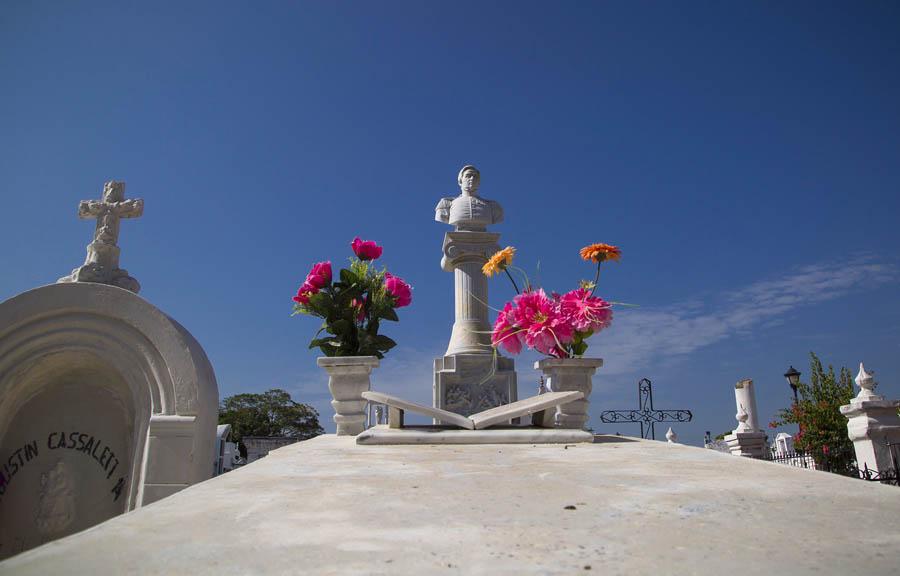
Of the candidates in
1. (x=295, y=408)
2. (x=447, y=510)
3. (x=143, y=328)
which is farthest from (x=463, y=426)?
(x=295, y=408)

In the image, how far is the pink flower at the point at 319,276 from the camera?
537cm

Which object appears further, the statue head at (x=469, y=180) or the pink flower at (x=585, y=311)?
the statue head at (x=469, y=180)

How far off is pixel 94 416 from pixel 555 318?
15.9 feet

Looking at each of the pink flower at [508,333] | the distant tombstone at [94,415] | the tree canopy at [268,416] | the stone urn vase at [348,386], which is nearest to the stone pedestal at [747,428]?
the pink flower at [508,333]

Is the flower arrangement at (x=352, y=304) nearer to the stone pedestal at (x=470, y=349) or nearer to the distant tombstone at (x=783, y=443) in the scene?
the stone pedestal at (x=470, y=349)

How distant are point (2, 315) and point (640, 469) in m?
5.89

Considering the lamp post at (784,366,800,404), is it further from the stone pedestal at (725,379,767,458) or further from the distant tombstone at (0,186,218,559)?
the distant tombstone at (0,186,218,559)

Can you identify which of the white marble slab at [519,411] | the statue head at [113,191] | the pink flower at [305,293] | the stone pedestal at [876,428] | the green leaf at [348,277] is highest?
the statue head at [113,191]

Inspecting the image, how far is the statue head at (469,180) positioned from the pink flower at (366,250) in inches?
129

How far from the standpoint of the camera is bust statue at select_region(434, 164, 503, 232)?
8.27m

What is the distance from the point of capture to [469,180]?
8.76 metres

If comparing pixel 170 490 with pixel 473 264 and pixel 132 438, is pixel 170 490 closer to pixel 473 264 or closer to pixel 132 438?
pixel 132 438

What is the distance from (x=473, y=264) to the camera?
813 centimetres

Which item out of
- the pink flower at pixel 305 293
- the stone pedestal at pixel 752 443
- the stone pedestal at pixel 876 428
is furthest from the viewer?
the stone pedestal at pixel 752 443
